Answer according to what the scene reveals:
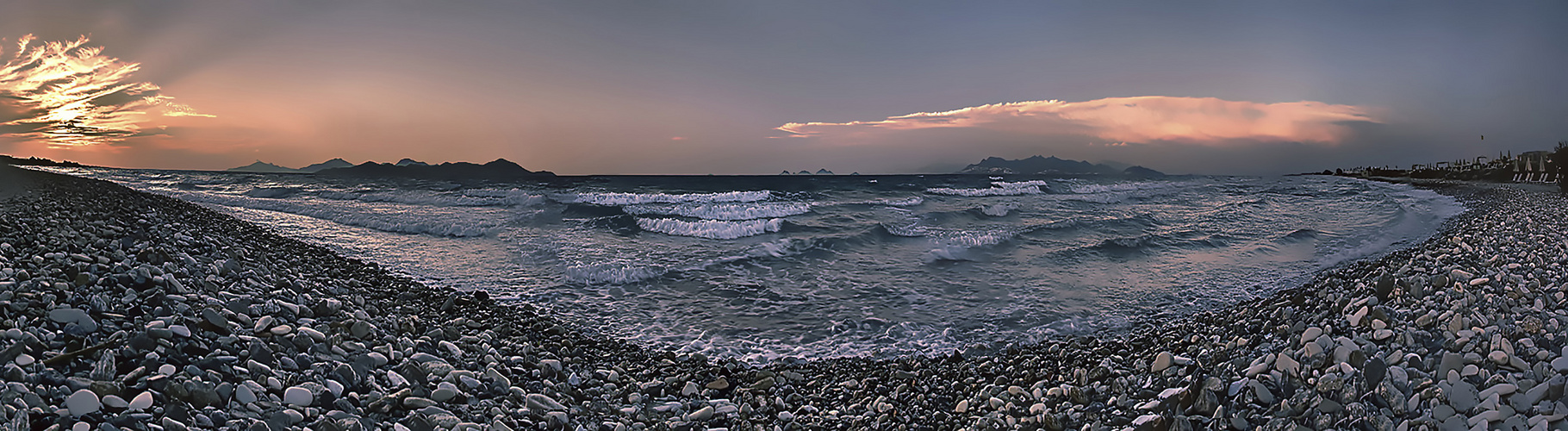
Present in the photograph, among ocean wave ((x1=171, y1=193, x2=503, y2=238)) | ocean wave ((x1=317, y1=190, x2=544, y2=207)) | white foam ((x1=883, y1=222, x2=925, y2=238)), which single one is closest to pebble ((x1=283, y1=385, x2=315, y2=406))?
ocean wave ((x1=171, y1=193, x2=503, y2=238))

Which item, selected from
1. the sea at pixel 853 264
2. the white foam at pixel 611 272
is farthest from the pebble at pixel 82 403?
the white foam at pixel 611 272

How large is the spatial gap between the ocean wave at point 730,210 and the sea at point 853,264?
43cm

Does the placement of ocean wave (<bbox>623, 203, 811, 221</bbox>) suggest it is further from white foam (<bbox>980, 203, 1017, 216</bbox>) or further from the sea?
white foam (<bbox>980, 203, 1017, 216</bbox>)

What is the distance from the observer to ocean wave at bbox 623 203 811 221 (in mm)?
20825

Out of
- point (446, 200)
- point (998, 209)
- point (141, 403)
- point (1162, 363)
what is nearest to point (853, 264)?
point (1162, 363)

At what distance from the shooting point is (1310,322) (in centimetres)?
441

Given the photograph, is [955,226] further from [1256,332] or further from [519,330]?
[519,330]

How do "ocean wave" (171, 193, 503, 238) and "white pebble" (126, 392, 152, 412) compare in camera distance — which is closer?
"white pebble" (126, 392, 152, 412)

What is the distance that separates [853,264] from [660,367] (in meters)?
6.21

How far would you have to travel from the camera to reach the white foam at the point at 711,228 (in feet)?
49.9

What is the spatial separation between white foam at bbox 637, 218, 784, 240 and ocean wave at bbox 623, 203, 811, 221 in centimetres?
215

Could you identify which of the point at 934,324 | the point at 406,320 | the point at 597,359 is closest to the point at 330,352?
the point at 406,320

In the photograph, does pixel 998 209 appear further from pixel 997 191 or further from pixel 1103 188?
pixel 1103 188

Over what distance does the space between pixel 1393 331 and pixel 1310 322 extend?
87 centimetres
